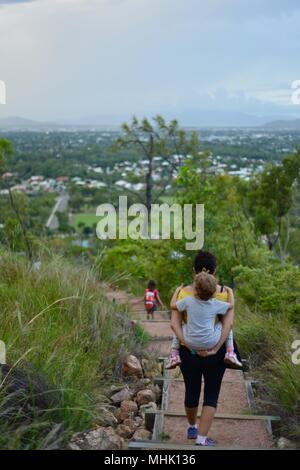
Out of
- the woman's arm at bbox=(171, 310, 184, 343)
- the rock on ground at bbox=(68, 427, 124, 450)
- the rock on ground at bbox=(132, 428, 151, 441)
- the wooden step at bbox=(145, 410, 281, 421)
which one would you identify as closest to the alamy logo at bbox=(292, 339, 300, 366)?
the wooden step at bbox=(145, 410, 281, 421)

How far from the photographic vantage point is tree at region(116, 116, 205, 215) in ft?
83.0

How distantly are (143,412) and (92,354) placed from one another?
2.58ft

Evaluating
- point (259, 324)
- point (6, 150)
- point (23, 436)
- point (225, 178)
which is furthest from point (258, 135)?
point (23, 436)

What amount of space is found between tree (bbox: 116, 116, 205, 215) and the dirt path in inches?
731

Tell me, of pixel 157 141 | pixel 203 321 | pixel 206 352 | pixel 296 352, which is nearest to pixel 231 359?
pixel 206 352

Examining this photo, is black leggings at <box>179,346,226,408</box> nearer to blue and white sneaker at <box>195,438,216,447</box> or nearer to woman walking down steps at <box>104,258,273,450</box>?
woman walking down steps at <box>104,258,273,450</box>

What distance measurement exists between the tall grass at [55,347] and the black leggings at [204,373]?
0.74 meters

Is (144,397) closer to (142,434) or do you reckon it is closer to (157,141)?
(142,434)

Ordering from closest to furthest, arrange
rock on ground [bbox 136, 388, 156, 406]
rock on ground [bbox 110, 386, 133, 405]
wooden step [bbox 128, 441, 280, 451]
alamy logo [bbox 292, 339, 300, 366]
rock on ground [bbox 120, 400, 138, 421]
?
wooden step [bbox 128, 441, 280, 451] < alamy logo [bbox 292, 339, 300, 366] < rock on ground [bbox 120, 400, 138, 421] < rock on ground [bbox 110, 386, 133, 405] < rock on ground [bbox 136, 388, 156, 406]

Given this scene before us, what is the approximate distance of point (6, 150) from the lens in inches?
715

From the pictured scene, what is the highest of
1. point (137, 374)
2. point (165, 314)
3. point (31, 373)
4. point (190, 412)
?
point (31, 373)

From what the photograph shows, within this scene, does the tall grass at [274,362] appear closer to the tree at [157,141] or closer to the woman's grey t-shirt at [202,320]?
the woman's grey t-shirt at [202,320]

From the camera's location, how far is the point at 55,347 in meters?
5.46

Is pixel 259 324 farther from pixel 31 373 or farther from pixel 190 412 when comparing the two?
pixel 31 373
